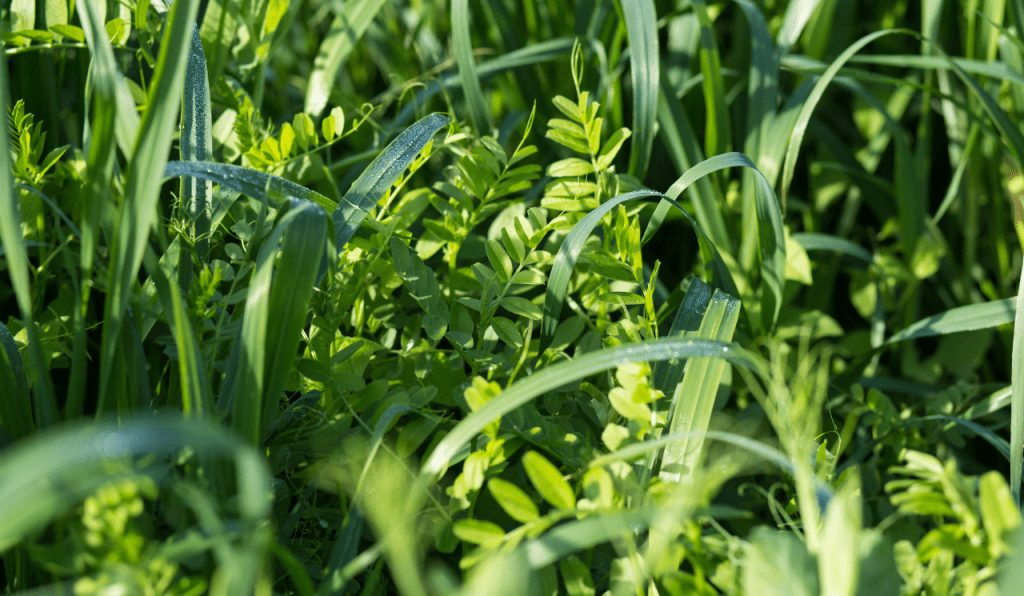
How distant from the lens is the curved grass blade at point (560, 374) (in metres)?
0.58

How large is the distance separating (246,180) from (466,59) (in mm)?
398

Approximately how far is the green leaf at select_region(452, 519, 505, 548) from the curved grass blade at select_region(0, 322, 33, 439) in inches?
16.0

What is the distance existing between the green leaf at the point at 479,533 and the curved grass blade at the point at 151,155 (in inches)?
12.9

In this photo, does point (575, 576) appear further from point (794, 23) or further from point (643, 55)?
point (794, 23)

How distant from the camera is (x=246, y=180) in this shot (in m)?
0.72

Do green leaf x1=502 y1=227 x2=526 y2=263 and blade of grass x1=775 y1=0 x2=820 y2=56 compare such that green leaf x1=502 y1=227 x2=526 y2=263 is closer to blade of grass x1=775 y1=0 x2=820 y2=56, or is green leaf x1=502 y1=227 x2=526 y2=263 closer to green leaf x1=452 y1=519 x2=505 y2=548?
green leaf x1=452 y1=519 x2=505 y2=548

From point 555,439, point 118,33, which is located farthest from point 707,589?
point 118,33

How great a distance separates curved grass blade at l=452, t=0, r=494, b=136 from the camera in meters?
0.97

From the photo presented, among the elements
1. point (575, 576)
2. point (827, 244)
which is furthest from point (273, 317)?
point (827, 244)

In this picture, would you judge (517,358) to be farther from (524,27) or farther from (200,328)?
(524,27)

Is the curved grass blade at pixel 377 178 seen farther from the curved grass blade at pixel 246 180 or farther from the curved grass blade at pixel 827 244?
the curved grass blade at pixel 827 244

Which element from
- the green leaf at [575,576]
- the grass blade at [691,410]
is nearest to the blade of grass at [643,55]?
the grass blade at [691,410]

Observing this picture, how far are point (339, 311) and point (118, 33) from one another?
0.44 meters

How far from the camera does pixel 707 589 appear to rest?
0.55m
